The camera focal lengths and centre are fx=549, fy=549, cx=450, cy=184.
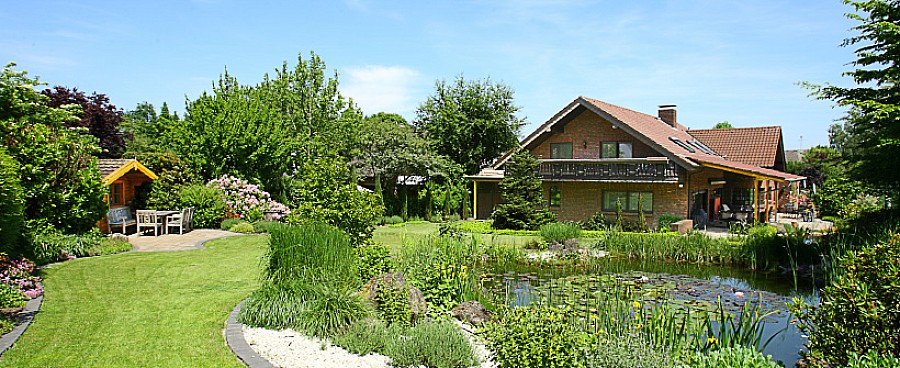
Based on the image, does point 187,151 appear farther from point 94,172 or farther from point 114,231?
point 94,172

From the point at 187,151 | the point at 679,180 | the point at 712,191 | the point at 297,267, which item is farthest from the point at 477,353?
the point at 712,191

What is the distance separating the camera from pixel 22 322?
6684mm

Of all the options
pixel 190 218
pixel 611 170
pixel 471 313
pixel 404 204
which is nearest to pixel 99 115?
pixel 190 218

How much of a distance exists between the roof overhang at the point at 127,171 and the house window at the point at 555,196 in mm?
16042

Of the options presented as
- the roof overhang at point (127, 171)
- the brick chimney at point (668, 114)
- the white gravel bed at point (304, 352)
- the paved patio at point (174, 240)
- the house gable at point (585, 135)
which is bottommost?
the white gravel bed at point (304, 352)

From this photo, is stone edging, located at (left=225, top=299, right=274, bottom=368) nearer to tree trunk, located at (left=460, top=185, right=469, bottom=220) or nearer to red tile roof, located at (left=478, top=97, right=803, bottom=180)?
red tile roof, located at (left=478, top=97, right=803, bottom=180)

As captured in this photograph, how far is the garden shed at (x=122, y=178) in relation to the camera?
16.2 m

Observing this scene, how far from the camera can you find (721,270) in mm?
13156

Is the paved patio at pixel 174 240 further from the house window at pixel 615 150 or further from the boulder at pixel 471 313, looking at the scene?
the house window at pixel 615 150

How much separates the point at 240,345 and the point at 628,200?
64.7 ft

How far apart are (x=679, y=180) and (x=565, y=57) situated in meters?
7.76

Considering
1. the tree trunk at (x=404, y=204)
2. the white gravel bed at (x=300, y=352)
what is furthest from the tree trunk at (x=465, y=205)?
the white gravel bed at (x=300, y=352)

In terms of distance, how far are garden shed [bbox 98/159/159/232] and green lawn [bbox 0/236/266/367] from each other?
16.4 ft

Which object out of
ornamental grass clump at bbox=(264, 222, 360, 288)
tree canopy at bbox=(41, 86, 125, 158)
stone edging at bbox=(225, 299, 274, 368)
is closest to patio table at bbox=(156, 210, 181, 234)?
tree canopy at bbox=(41, 86, 125, 158)
